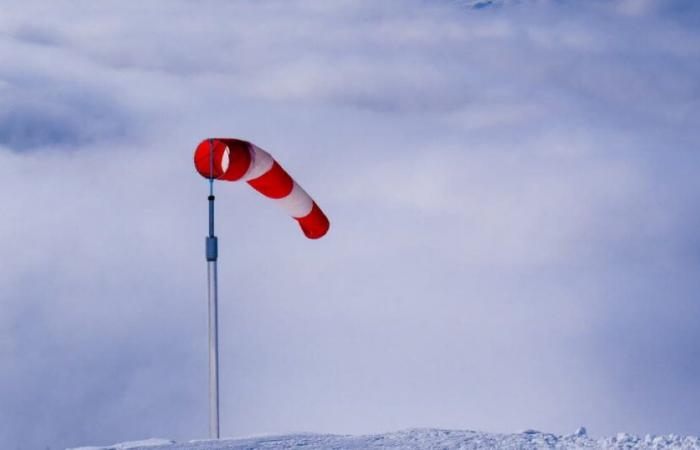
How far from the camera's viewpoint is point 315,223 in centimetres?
923

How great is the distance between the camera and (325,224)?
9297mm

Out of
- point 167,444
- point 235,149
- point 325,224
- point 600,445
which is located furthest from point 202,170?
point 600,445

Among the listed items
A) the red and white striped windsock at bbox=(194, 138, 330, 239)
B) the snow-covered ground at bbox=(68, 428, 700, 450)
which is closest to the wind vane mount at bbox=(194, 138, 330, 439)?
the red and white striped windsock at bbox=(194, 138, 330, 239)

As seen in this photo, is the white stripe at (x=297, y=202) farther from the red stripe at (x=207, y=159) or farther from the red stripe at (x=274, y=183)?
the red stripe at (x=207, y=159)

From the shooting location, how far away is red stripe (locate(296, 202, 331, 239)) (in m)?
9.16

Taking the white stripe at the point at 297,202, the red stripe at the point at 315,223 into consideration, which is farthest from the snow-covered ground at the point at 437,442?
the red stripe at the point at 315,223

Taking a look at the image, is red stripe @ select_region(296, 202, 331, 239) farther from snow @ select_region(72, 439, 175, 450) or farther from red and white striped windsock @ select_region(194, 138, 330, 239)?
snow @ select_region(72, 439, 175, 450)

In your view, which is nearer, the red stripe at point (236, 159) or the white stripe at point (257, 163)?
the red stripe at point (236, 159)

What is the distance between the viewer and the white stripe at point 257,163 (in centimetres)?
834

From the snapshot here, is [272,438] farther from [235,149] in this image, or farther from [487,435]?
[235,149]

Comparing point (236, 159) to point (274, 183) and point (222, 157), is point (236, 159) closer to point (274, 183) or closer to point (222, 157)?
point (222, 157)

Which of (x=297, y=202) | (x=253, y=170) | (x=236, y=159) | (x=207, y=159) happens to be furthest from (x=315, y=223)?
(x=207, y=159)

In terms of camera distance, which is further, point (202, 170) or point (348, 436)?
point (202, 170)

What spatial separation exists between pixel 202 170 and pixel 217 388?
202cm
